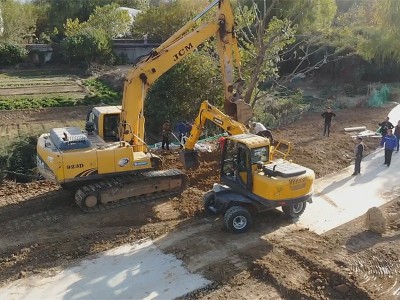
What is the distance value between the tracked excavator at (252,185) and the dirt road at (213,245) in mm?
374

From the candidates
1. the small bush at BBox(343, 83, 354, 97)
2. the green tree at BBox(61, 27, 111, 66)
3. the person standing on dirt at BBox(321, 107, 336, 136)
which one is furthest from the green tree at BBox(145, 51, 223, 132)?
the green tree at BBox(61, 27, 111, 66)

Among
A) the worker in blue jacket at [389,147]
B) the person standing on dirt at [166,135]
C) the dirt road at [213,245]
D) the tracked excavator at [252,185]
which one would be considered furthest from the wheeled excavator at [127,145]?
the worker in blue jacket at [389,147]

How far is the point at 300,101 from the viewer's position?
26172 millimetres

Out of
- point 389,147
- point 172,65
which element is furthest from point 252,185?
point 389,147

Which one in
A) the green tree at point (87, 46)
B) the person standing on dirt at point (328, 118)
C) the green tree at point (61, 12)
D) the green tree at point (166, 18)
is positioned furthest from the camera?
the green tree at point (61, 12)

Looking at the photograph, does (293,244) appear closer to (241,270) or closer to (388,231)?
(241,270)

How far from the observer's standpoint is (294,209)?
11891 millimetres

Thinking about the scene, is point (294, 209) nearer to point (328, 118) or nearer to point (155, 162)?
point (155, 162)

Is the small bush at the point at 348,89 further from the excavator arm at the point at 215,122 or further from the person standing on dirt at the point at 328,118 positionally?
the excavator arm at the point at 215,122

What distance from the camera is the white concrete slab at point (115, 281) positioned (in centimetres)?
895

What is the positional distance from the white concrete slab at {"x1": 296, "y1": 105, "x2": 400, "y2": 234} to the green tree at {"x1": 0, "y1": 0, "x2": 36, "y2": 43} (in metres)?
34.9

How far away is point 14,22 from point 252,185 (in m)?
38.7

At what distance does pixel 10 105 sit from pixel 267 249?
20582 mm

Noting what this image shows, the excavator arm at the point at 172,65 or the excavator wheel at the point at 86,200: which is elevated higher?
the excavator arm at the point at 172,65
